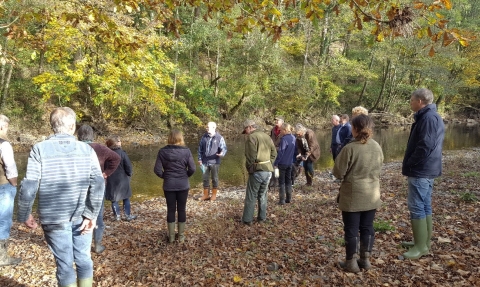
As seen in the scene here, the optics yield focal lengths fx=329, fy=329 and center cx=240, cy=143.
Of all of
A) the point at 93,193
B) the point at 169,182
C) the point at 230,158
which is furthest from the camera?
the point at 230,158

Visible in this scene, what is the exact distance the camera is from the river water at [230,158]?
42.9ft

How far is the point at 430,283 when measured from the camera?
419 cm

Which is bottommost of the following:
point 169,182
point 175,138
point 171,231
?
point 171,231

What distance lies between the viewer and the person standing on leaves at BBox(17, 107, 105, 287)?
3.35 metres

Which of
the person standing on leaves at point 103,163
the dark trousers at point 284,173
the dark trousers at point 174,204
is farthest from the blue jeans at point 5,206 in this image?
the dark trousers at point 284,173

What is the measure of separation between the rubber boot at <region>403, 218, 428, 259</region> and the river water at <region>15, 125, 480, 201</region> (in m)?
8.59

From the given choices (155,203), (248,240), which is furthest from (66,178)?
(155,203)

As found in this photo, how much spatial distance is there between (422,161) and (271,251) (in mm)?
2781

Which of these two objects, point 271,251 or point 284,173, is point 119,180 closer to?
point 271,251

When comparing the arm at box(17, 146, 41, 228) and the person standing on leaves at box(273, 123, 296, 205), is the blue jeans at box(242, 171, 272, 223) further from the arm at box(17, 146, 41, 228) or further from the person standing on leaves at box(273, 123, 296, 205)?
the arm at box(17, 146, 41, 228)

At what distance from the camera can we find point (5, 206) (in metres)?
5.22

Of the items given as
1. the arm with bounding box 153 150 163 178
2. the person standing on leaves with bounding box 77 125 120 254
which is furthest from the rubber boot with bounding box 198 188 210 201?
the person standing on leaves with bounding box 77 125 120 254

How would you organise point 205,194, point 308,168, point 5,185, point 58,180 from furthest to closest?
point 308,168
point 205,194
point 5,185
point 58,180

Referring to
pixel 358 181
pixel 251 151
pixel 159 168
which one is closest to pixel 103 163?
pixel 159 168
